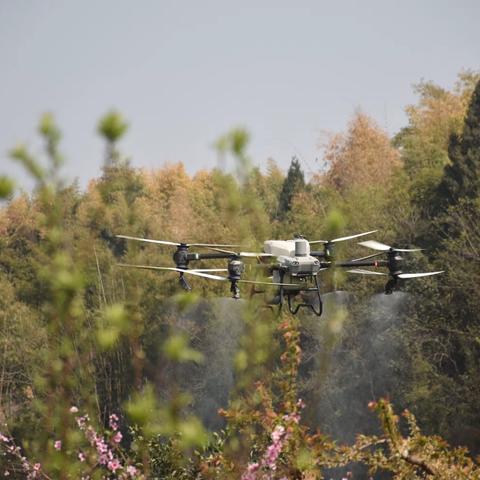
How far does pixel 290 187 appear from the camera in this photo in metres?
35.5

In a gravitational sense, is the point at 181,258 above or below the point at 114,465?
above

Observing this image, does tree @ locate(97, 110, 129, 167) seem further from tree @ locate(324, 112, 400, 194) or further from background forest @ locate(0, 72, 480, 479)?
tree @ locate(324, 112, 400, 194)

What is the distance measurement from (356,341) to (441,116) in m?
13.5

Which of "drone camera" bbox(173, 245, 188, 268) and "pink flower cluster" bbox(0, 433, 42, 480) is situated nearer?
"pink flower cluster" bbox(0, 433, 42, 480)

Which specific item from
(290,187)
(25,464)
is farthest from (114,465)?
(290,187)

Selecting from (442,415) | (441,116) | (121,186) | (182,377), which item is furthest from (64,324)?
(441,116)

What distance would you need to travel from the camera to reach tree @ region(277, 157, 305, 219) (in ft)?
113

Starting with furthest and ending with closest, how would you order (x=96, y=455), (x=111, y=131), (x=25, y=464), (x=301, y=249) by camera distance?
(x=25, y=464), (x=301, y=249), (x=96, y=455), (x=111, y=131)

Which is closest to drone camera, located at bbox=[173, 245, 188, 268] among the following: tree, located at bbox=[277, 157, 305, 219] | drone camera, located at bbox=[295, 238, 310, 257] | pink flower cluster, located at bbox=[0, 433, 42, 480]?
drone camera, located at bbox=[295, 238, 310, 257]

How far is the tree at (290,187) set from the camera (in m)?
34.5

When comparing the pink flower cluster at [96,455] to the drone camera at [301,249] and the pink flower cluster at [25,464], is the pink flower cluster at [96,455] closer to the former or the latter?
the pink flower cluster at [25,464]

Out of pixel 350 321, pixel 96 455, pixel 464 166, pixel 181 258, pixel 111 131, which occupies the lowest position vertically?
pixel 350 321

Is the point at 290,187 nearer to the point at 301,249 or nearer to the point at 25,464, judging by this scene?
the point at 25,464

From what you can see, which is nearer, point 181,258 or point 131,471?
point 181,258
